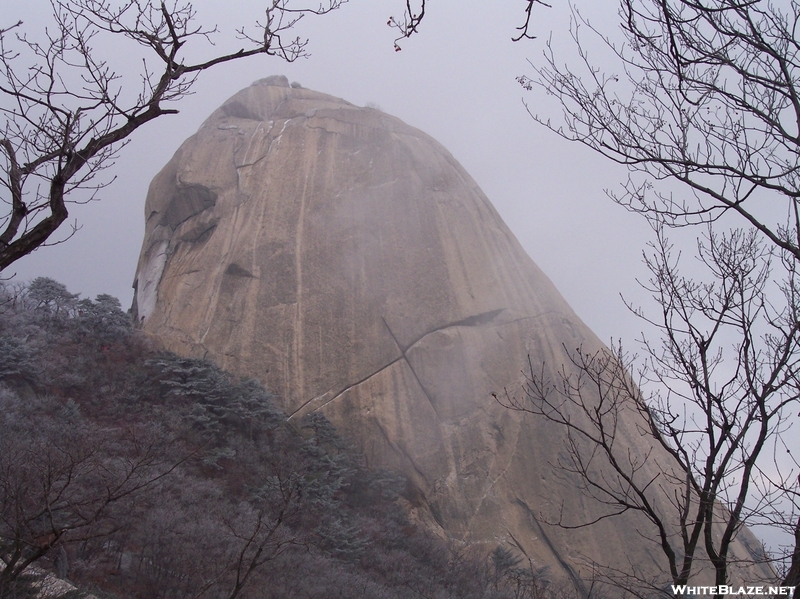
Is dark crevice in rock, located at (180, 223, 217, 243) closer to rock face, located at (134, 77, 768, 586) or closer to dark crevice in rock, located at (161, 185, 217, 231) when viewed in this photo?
rock face, located at (134, 77, 768, 586)

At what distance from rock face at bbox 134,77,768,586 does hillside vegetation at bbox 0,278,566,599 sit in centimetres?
126

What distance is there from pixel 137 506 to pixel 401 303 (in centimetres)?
1067

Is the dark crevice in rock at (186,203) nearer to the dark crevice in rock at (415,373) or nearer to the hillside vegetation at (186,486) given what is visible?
the hillside vegetation at (186,486)

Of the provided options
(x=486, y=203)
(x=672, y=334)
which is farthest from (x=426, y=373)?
(x=672, y=334)

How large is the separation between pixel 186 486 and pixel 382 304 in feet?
29.5

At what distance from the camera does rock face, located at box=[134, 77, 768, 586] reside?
16.0 m

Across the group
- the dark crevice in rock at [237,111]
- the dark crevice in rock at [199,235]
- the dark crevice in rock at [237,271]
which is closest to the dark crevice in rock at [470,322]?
the dark crevice in rock at [237,271]

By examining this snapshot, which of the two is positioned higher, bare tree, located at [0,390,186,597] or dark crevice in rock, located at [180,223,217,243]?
dark crevice in rock, located at [180,223,217,243]

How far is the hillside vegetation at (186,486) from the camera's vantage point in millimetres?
8766

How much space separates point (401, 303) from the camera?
19.3 meters

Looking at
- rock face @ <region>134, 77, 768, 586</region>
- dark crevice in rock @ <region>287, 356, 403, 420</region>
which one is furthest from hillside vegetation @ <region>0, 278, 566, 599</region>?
rock face @ <region>134, 77, 768, 586</region>

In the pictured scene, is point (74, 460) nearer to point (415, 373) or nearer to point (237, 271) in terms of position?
point (415, 373)

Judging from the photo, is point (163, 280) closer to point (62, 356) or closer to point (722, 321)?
point (62, 356)

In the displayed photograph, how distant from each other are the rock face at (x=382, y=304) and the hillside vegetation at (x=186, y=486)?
1260mm
